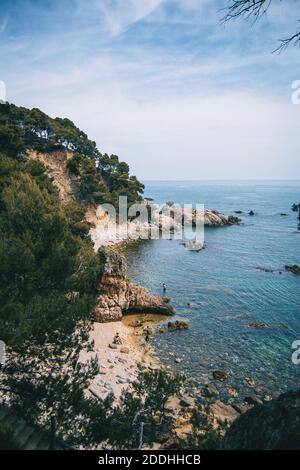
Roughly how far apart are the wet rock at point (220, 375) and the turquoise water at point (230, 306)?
12.4 inches

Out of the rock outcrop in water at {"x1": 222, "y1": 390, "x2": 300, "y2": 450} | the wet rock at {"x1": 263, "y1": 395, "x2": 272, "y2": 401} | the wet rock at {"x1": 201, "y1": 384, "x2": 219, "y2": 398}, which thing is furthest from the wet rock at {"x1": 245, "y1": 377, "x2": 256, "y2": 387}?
the rock outcrop in water at {"x1": 222, "y1": 390, "x2": 300, "y2": 450}

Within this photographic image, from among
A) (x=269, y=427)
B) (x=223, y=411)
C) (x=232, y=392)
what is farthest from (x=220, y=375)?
(x=269, y=427)

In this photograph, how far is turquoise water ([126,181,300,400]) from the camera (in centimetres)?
2008

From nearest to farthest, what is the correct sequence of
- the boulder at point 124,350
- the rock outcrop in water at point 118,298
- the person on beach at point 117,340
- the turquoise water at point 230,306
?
the turquoise water at point 230,306
the boulder at point 124,350
the person on beach at point 117,340
the rock outcrop in water at point 118,298

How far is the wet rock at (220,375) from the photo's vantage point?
19.1 m

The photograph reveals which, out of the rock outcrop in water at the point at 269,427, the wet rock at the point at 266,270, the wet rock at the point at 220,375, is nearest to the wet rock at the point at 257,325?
the wet rock at the point at 220,375

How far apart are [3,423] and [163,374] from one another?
19.2ft

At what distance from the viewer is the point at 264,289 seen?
3462cm

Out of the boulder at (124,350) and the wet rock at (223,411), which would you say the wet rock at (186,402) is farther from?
the boulder at (124,350)

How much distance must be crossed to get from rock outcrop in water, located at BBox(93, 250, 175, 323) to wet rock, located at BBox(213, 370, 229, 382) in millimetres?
9134

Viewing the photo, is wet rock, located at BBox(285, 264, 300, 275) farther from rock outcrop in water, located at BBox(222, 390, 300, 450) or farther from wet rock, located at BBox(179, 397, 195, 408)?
rock outcrop in water, located at BBox(222, 390, 300, 450)

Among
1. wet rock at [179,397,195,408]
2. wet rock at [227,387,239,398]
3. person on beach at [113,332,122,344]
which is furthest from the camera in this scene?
person on beach at [113,332,122,344]

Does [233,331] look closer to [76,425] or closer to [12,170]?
[76,425]
